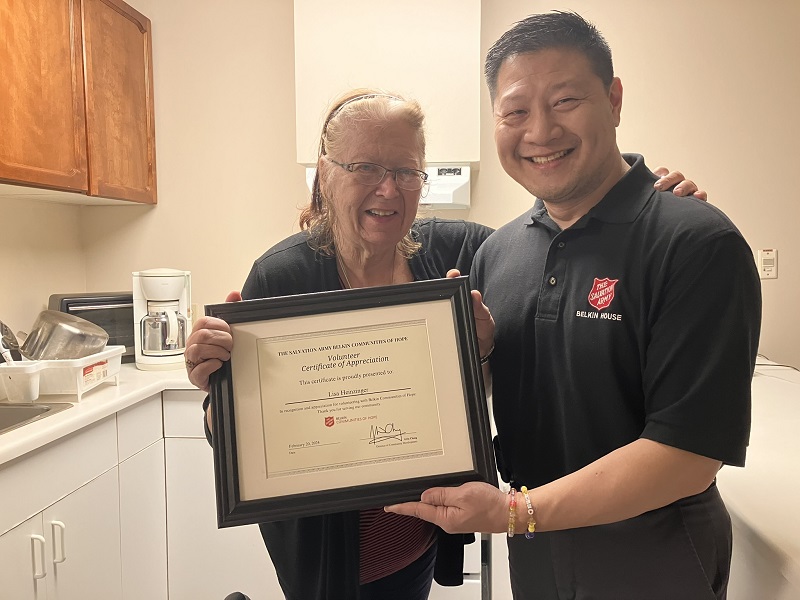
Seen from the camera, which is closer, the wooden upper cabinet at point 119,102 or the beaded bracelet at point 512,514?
the beaded bracelet at point 512,514

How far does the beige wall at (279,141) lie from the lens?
251cm

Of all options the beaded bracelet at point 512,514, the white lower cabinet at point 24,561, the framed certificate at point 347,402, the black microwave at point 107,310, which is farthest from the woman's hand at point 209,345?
the black microwave at point 107,310

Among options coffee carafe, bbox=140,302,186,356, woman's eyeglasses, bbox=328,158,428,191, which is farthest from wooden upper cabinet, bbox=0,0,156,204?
woman's eyeglasses, bbox=328,158,428,191

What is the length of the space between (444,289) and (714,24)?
2315mm

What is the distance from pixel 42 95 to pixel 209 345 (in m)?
1.64

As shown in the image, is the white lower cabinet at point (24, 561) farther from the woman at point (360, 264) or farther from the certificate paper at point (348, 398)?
the certificate paper at point (348, 398)

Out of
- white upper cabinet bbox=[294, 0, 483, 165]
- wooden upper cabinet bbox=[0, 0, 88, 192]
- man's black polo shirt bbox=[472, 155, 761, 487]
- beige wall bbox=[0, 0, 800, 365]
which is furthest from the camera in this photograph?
beige wall bbox=[0, 0, 800, 365]

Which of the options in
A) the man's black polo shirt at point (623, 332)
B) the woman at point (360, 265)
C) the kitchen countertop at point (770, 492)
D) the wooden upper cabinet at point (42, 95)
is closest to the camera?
the man's black polo shirt at point (623, 332)

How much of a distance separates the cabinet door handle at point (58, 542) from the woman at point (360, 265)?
29.6 inches

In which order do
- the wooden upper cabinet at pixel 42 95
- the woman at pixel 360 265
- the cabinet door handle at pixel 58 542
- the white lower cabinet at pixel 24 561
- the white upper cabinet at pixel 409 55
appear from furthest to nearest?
1. the white upper cabinet at pixel 409 55
2. the wooden upper cabinet at pixel 42 95
3. the cabinet door handle at pixel 58 542
4. the white lower cabinet at pixel 24 561
5. the woman at pixel 360 265

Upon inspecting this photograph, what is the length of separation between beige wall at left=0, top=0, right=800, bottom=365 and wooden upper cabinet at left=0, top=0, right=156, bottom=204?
0.12 m

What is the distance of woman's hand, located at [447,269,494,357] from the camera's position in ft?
3.43

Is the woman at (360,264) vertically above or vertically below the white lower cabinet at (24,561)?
above
